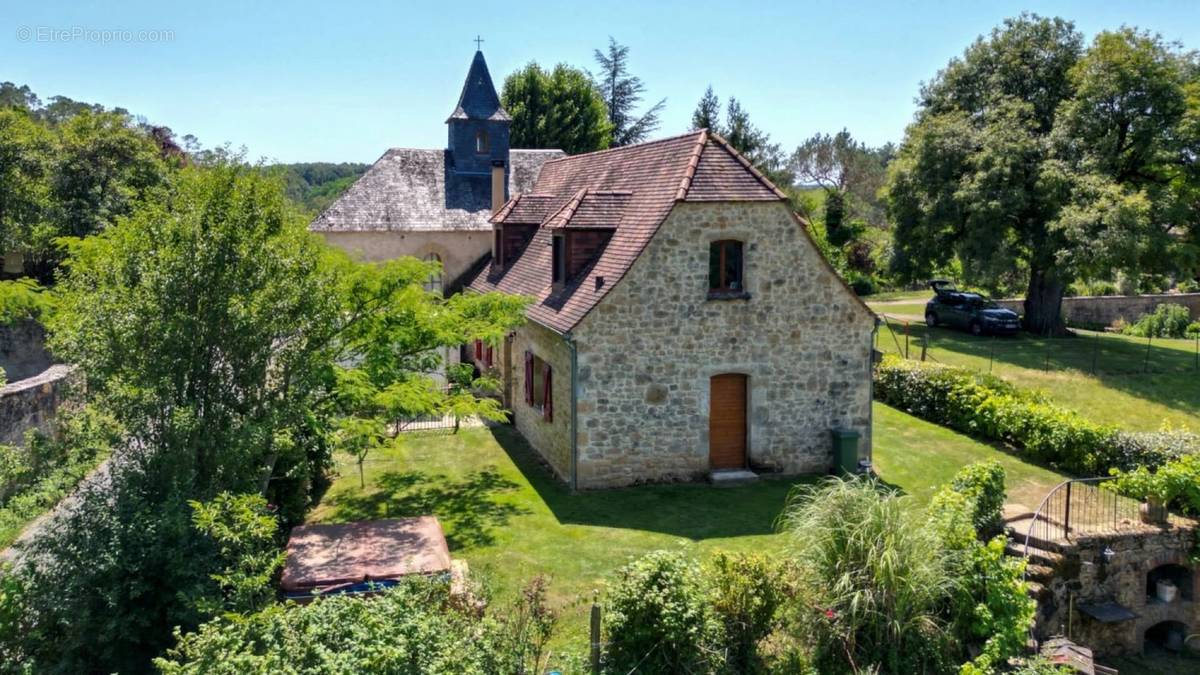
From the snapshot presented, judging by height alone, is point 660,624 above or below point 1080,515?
above

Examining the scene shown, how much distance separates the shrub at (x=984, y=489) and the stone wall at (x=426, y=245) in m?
19.9

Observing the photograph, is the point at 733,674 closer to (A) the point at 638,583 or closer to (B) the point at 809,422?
(A) the point at 638,583

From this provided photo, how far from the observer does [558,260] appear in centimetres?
2041

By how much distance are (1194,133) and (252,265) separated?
33.1 m

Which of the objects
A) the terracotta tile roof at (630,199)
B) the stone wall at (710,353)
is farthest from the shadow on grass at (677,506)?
the terracotta tile roof at (630,199)

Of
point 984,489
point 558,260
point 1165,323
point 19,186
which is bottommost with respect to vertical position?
point 984,489

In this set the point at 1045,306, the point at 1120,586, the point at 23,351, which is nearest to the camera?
the point at 1120,586

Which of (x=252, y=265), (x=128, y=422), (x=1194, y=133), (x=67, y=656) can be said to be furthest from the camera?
(x=1194, y=133)

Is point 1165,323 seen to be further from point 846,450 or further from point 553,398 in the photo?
point 553,398

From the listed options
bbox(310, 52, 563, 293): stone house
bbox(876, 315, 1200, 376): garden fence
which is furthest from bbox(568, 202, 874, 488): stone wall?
bbox(310, 52, 563, 293): stone house

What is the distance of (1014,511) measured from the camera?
15133 mm

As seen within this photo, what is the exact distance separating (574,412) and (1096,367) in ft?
74.6

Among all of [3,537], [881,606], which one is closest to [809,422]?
[881,606]

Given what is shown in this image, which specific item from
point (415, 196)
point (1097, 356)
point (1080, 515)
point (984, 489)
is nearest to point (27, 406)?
point (415, 196)
